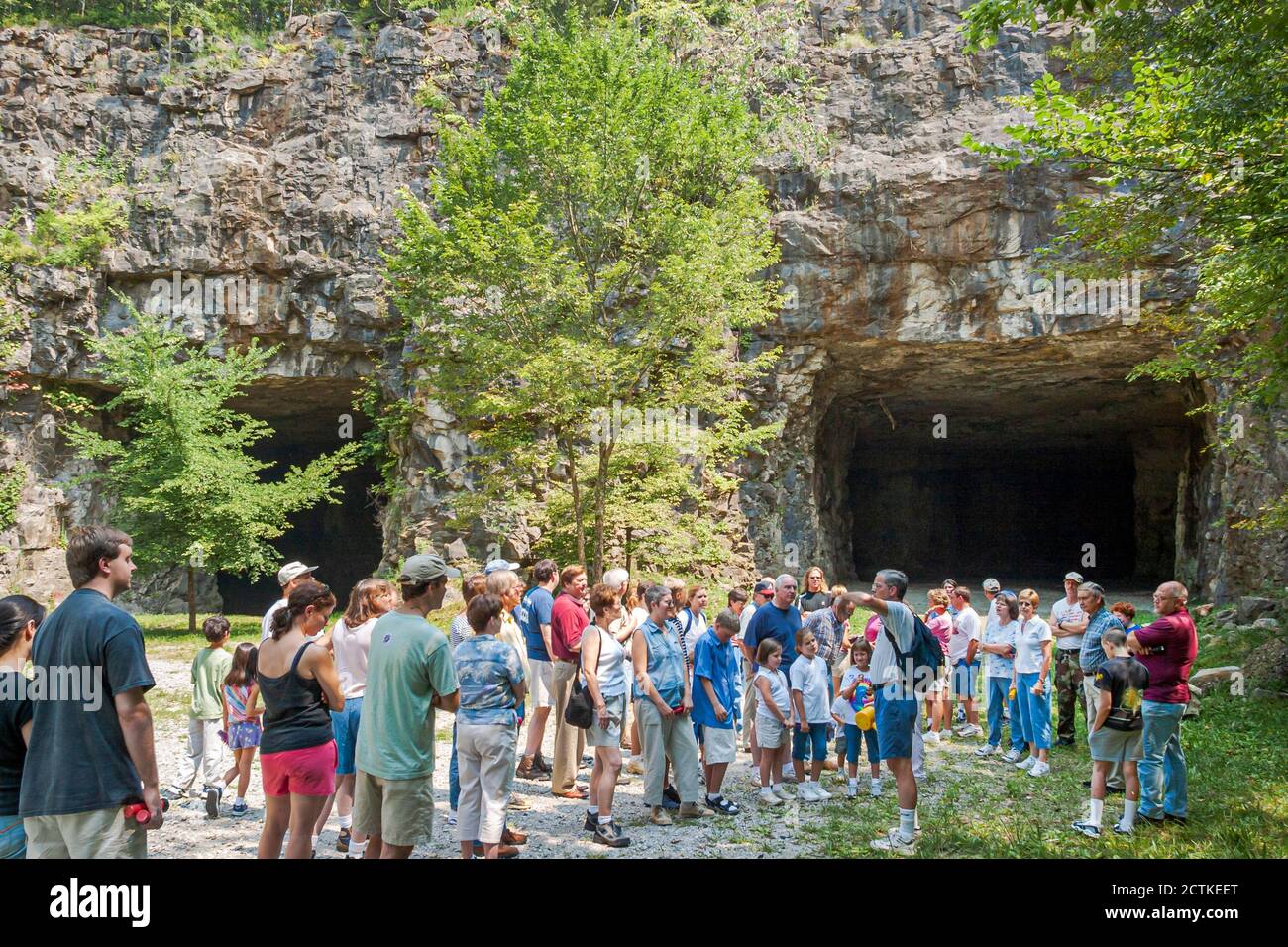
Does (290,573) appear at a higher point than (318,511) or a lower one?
lower

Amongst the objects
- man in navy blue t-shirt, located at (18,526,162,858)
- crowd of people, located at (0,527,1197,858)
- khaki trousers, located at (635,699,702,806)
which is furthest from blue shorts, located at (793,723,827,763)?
man in navy blue t-shirt, located at (18,526,162,858)

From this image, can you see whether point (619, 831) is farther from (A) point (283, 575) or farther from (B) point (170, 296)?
(B) point (170, 296)

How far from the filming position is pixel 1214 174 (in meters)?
7.98

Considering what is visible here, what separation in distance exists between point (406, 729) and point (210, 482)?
14.7 metres

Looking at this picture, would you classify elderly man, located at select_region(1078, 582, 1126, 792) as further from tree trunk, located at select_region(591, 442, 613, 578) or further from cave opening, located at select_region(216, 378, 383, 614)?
cave opening, located at select_region(216, 378, 383, 614)

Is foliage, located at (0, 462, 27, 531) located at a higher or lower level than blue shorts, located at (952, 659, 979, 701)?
higher

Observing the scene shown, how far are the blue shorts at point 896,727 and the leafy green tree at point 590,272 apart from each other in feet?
27.1

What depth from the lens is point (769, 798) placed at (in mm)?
7219

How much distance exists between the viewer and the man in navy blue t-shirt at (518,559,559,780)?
791 cm

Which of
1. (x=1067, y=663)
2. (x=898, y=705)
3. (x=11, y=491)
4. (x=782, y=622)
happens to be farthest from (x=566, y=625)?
(x=11, y=491)

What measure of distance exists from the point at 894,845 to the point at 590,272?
12015mm

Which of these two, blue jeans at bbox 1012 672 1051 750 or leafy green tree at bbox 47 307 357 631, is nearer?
blue jeans at bbox 1012 672 1051 750

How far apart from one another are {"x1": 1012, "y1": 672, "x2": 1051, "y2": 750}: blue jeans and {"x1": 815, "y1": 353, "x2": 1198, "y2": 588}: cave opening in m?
14.3

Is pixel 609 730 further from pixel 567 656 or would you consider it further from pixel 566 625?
pixel 566 625
